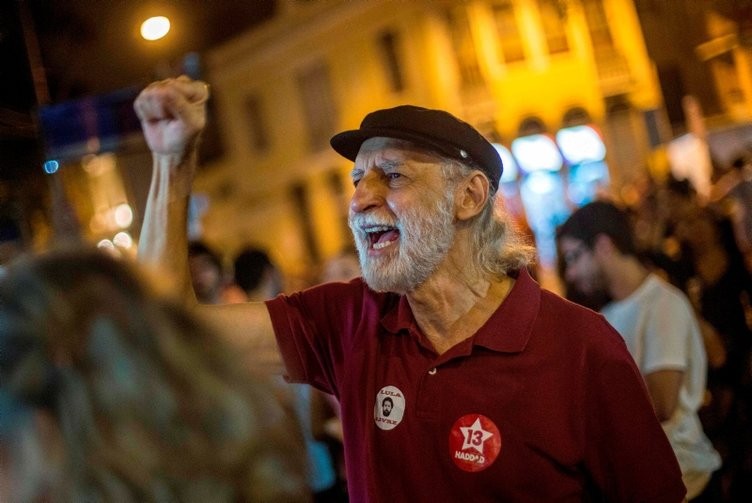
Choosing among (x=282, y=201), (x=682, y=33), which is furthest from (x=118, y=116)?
(x=282, y=201)

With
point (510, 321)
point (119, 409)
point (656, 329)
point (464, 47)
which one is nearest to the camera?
point (119, 409)

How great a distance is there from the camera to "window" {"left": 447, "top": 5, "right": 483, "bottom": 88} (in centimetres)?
2472

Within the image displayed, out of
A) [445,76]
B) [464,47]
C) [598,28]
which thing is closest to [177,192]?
[445,76]

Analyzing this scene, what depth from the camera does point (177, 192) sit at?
2.65 meters

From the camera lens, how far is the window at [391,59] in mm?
25266

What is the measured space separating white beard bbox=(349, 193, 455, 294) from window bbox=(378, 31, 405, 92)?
75.9ft

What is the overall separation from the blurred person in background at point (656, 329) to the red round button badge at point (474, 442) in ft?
4.46

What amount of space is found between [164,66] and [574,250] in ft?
15.9

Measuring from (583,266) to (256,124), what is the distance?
26759 millimetres

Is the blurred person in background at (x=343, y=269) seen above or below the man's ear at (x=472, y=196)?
below

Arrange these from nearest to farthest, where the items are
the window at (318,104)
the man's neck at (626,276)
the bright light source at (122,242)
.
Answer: the bright light source at (122,242)
the man's neck at (626,276)
the window at (318,104)

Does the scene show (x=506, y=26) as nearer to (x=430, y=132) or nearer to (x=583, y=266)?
(x=583, y=266)

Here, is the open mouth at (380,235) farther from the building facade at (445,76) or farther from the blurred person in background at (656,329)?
the building facade at (445,76)

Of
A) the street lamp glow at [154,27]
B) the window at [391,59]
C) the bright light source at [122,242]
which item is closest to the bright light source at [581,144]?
the window at [391,59]
